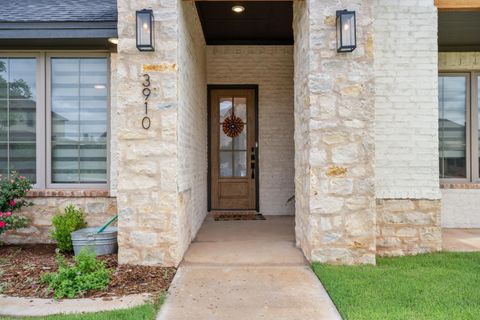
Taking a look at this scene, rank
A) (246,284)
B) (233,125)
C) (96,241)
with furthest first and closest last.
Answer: (233,125) < (96,241) < (246,284)

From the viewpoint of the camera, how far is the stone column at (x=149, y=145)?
3.49 metres

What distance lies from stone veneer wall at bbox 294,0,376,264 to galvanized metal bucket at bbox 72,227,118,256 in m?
2.01

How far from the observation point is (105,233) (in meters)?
3.91

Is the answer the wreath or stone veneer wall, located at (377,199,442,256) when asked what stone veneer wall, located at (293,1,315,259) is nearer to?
stone veneer wall, located at (377,199,442,256)

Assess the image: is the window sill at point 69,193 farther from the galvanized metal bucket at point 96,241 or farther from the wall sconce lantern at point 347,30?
the wall sconce lantern at point 347,30

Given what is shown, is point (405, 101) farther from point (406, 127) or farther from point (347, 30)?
point (347, 30)

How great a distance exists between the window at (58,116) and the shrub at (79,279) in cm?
183

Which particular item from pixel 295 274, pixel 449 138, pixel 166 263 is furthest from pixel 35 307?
pixel 449 138

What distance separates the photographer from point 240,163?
6895 mm

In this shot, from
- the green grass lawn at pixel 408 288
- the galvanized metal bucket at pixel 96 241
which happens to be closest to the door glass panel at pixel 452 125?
the green grass lawn at pixel 408 288

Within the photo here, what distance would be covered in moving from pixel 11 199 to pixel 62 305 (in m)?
2.03

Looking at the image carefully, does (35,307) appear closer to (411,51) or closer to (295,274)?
(295,274)

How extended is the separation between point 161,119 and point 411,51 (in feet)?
9.09

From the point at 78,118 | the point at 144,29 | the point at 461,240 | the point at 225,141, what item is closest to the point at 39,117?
the point at 78,118
